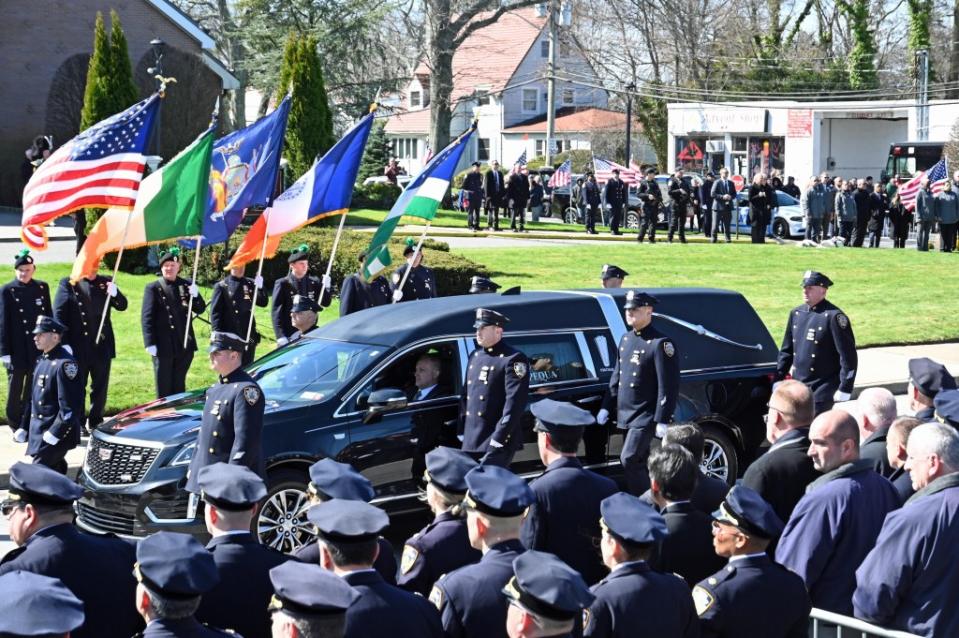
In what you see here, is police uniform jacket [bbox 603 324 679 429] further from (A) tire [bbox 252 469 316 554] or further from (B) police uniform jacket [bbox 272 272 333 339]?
(B) police uniform jacket [bbox 272 272 333 339]

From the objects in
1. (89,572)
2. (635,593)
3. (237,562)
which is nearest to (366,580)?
(237,562)

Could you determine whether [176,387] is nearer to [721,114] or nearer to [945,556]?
[945,556]

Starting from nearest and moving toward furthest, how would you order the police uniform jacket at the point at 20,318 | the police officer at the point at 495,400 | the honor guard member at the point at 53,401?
the police officer at the point at 495,400
the honor guard member at the point at 53,401
the police uniform jacket at the point at 20,318

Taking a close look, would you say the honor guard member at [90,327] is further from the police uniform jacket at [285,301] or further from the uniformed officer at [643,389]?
the uniformed officer at [643,389]

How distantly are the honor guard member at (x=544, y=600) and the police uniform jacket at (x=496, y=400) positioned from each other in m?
5.23

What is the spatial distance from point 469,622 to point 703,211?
99.7 ft

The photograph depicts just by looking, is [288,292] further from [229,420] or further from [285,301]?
[229,420]

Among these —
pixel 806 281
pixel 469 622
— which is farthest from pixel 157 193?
pixel 469 622

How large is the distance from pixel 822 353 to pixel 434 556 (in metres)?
7.03

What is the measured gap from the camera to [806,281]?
12.3 m

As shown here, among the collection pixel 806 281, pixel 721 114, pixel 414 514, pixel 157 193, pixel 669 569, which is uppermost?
pixel 721 114

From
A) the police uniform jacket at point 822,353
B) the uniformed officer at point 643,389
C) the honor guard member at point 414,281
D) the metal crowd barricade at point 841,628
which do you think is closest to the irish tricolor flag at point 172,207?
the honor guard member at point 414,281

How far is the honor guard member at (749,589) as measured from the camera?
5.38 m

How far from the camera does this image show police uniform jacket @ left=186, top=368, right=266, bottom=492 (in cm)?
888
